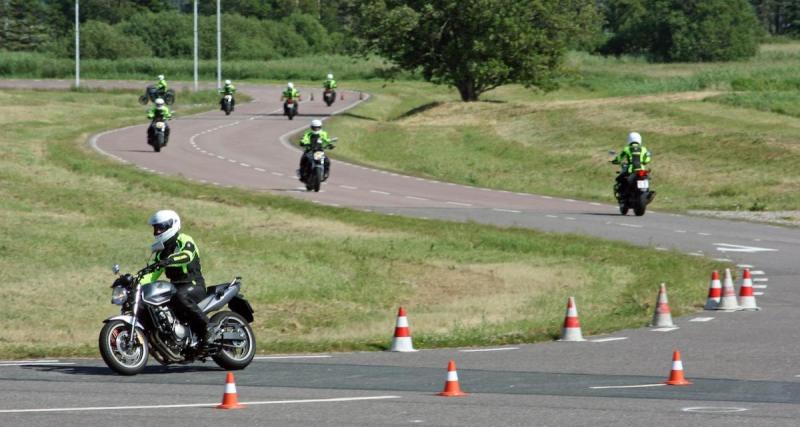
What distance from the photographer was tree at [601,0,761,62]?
142250 millimetres

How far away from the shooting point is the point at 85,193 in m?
40.8

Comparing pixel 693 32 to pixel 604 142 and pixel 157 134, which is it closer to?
pixel 604 142

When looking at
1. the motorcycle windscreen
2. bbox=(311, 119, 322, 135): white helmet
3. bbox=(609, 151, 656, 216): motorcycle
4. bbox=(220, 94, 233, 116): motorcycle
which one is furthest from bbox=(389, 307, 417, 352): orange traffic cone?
bbox=(220, 94, 233, 116): motorcycle

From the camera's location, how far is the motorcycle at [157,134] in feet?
177

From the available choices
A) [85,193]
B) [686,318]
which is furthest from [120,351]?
[85,193]

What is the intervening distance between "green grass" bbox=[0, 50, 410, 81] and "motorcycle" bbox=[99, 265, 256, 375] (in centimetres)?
10803

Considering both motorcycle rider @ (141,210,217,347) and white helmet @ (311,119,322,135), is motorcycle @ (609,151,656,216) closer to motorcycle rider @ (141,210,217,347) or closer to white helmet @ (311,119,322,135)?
white helmet @ (311,119,322,135)

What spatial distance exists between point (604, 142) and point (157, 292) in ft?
147

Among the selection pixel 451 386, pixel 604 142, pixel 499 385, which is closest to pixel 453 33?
pixel 604 142

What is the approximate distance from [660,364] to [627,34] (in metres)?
144

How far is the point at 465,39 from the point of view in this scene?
76.1 metres

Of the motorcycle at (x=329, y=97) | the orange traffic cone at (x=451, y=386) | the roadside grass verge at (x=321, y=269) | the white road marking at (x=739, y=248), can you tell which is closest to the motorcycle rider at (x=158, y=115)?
the roadside grass verge at (x=321, y=269)

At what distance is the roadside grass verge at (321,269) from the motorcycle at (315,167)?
2131 mm

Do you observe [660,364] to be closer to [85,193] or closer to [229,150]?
[85,193]
